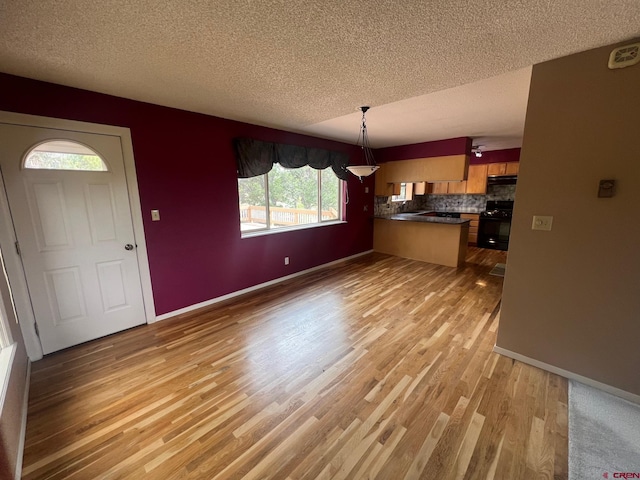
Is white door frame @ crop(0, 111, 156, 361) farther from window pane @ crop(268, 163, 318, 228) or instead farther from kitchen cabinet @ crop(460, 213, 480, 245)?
kitchen cabinet @ crop(460, 213, 480, 245)

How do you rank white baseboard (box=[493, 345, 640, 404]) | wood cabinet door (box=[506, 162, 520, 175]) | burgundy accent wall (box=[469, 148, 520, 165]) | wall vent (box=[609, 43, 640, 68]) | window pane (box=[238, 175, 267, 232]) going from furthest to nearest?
burgundy accent wall (box=[469, 148, 520, 165]) → wood cabinet door (box=[506, 162, 520, 175]) → window pane (box=[238, 175, 267, 232]) → white baseboard (box=[493, 345, 640, 404]) → wall vent (box=[609, 43, 640, 68])

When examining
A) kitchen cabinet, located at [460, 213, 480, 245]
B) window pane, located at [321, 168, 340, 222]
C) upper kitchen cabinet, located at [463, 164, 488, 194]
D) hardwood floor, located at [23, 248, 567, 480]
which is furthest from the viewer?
kitchen cabinet, located at [460, 213, 480, 245]

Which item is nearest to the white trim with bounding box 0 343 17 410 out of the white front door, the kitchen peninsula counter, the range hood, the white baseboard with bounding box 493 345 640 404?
the white front door

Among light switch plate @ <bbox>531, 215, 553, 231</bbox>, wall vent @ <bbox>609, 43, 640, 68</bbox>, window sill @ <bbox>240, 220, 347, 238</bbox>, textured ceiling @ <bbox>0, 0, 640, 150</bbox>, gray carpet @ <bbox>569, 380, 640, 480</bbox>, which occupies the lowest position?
gray carpet @ <bbox>569, 380, 640, 480</bbox>

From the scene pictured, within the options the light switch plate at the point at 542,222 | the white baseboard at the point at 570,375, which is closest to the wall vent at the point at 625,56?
the light switch plate at the point at 542,222

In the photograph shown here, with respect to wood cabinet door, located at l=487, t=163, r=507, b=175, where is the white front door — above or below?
below

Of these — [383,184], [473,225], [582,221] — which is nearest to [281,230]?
[383,184]

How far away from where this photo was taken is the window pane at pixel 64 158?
2.13 metres

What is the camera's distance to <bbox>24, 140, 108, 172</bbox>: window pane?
213cm

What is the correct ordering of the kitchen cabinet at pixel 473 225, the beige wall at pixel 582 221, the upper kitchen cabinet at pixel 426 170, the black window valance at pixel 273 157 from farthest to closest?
the kitchen cabinet at pixel 473 225
the upper kitchen cabinet at pixel 426 170
the black window valance at pixel 273 157
the beige wall at pixel 582 221

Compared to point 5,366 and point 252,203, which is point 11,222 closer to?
point 5,366

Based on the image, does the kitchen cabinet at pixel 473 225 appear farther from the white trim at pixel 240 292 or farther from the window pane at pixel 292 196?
the window pane at pixel 292 196

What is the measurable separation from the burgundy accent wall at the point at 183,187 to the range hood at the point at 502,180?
4.84 meters

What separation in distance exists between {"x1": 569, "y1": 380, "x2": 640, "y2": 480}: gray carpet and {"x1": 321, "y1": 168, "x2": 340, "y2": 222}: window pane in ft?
13.3
